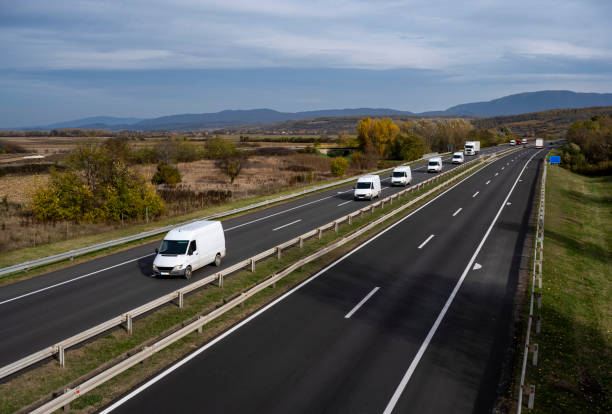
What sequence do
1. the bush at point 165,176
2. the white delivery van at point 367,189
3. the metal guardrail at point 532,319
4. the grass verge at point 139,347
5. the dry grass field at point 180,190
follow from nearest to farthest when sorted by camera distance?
the metal guardrail at point 532,319 → the grass verge at point 139,347 → the dry grass field at point 180,190 → the white delivery van at point 367,189 → the bush at point 165,176

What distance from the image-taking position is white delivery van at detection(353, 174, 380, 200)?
36688 mm

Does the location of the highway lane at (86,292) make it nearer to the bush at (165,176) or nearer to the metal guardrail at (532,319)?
the metal guardrail at (532,319)

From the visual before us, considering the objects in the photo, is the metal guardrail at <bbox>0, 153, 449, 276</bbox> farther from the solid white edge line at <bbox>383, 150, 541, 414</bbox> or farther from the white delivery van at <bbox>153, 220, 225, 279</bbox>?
the solid white edge line at <bbox>383, 150, 541, 414</bbox>

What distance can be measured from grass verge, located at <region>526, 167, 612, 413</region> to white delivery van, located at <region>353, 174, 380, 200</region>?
13194mm

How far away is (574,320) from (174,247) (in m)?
14.9

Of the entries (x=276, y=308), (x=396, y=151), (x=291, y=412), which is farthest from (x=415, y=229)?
(x=396, y=151)

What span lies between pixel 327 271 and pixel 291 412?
999cm

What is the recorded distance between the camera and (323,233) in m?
25.8

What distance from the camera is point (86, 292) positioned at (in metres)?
16.4

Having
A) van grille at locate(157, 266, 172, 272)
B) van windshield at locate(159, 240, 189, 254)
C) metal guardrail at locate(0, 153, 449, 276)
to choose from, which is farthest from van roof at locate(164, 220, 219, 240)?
metal guardrail at locate(0, 153, 449, 276)

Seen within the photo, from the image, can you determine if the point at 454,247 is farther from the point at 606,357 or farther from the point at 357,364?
the point at 357,364

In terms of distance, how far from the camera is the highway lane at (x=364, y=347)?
9547 mm

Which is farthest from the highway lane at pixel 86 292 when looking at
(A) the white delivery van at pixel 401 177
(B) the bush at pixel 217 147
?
(B) the bush at pixel 217 147

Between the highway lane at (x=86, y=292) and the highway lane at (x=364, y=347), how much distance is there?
177 inches
